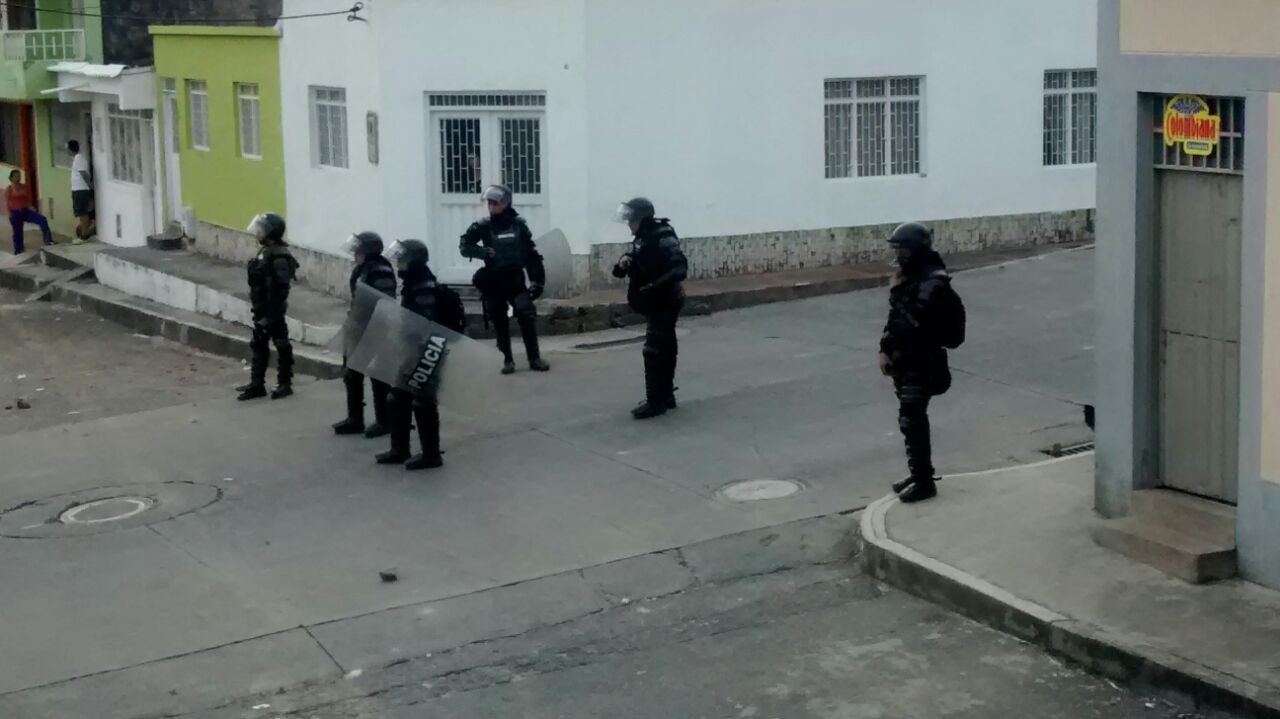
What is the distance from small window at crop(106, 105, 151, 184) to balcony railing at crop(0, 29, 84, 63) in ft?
5.28

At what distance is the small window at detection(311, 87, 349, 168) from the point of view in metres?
18.7

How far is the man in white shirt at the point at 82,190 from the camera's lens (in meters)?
26.6

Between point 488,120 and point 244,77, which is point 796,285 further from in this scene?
point 244,77

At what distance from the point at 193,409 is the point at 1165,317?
28.2 ft

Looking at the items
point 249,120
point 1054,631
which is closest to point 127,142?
point 249,120

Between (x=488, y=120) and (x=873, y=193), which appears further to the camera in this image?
(x=873, y=193)

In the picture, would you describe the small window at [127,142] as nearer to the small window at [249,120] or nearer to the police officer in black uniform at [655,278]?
the small window at [249,120]

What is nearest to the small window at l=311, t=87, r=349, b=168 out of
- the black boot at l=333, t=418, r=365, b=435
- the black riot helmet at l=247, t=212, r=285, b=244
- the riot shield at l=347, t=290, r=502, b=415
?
the black riot helmet at l=247, t=212, r=285, b=244

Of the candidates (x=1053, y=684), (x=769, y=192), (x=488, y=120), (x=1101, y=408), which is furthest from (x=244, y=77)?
(x=1053, y=684)

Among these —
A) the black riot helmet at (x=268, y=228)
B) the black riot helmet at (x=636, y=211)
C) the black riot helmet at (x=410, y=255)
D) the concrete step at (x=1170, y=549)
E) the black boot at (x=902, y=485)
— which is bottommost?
the concrete step at (x=1170, y=549)

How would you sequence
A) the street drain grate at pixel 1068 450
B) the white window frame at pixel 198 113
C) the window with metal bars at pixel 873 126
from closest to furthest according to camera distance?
the street drain grate at pixel 1068 450 → the window with metal bars at pixel 873 126 → the white window frame at pixel 198 113

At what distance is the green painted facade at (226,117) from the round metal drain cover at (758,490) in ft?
37.1

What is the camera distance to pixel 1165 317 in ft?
28.1

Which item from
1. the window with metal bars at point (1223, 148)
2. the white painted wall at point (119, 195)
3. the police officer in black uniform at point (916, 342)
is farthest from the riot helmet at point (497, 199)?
the white painted wall at point (119, 195)
